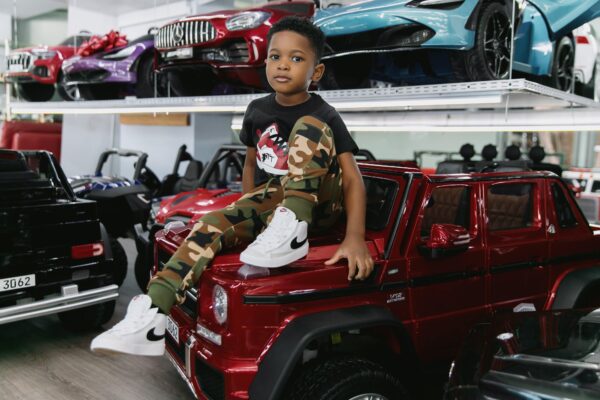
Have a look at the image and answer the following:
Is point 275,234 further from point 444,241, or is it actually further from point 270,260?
point 444,241

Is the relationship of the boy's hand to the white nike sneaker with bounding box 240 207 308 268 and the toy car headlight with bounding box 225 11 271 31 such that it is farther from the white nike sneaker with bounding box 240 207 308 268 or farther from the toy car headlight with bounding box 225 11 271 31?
the toy car headlight with bounding box 225 11 271 31

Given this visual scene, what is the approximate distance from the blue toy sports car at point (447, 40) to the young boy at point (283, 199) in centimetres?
170

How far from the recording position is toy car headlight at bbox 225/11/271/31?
5.14 m

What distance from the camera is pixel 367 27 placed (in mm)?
4297

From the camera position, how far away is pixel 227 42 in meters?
5.26

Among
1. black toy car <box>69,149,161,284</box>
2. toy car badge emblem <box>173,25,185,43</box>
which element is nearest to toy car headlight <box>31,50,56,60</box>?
black toy car <box>69,149,161,284</box>

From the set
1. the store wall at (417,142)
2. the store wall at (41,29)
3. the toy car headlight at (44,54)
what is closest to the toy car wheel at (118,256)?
the toy car headlight at (44,54)

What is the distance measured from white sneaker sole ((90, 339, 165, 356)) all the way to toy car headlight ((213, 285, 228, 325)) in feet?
0.86

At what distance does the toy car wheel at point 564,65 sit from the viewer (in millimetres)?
5219

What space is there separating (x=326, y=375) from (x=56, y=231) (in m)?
2.36

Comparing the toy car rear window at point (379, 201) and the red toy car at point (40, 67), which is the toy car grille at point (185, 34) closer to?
the red toy car at point (40, 67)

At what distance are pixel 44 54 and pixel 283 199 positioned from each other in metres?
7.37

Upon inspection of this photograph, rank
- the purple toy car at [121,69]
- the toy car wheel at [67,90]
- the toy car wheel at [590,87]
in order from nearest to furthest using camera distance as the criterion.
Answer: the toy car wheel at [590,87], the purple toy car at [121,69], the toy car wheel at [67,90]

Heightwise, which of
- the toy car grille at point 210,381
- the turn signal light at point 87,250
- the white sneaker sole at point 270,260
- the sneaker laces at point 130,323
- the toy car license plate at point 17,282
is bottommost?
the toy car grille at point 210,381
